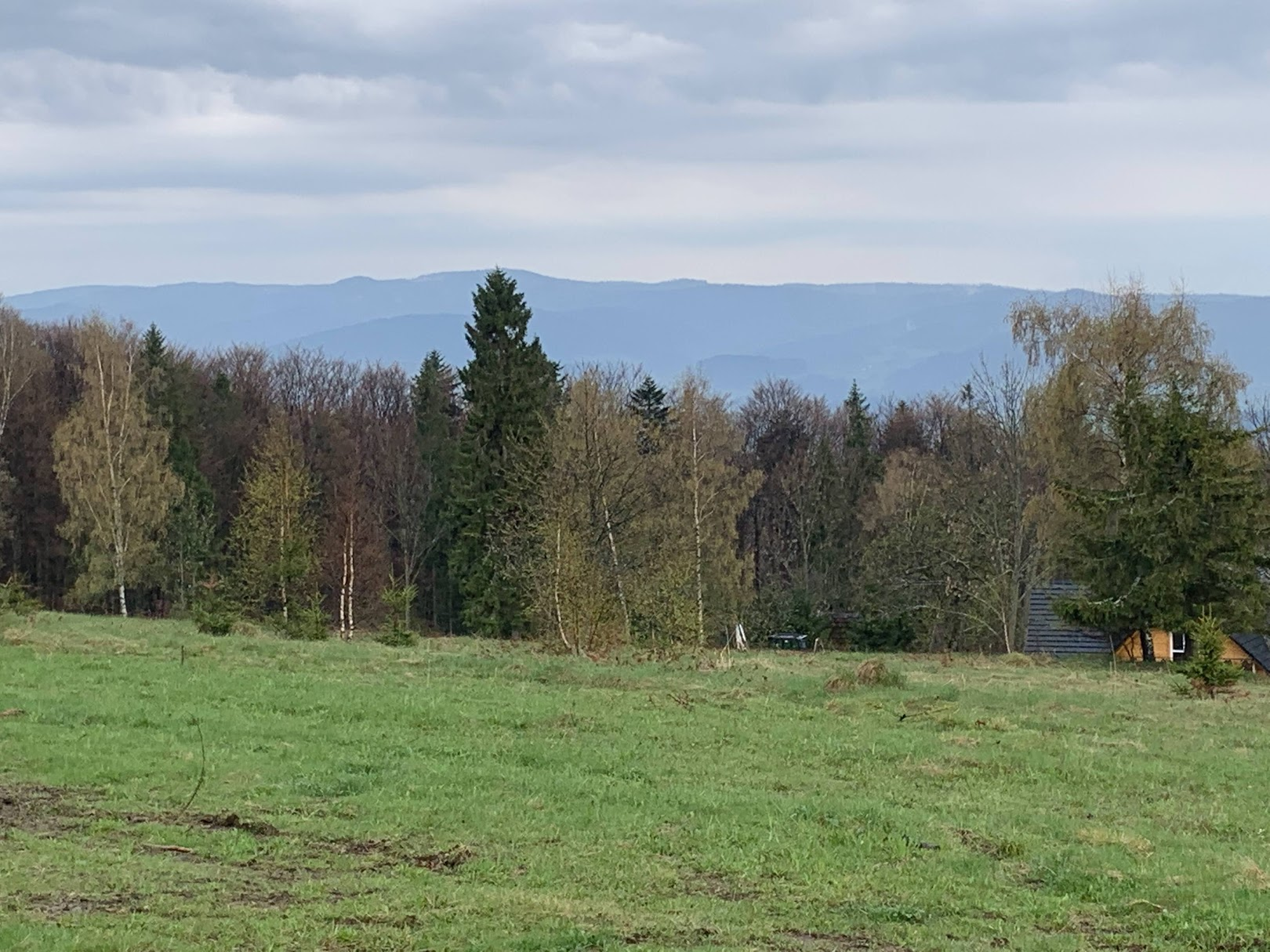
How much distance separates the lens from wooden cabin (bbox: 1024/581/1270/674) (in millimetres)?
46906

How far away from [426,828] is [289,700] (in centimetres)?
791

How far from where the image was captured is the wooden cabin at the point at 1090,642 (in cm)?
4691

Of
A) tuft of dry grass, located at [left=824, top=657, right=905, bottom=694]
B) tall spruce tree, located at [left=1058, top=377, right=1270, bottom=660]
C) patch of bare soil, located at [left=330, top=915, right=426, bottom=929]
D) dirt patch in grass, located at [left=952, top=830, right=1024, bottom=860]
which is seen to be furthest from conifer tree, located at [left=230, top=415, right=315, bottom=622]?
patch of bare soil, located at [left=330, top=915, right=426, bottom=929]

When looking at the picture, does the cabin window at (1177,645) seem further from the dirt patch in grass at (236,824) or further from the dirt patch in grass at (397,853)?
the dirt patch in grass at (236,824)

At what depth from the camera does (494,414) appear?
181 ft

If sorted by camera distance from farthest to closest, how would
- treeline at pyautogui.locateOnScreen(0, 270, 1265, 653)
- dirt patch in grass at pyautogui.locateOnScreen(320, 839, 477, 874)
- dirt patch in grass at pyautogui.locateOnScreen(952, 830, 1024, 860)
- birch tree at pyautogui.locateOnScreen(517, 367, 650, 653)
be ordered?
treeline at pyautogui.locateOnScreen(0, 270, 1265, 653) < birch tree at pyautogui.locateOnScreen(517, 367, 650, 653) < dirt patch in grass at pyautogui.locateOnScreen(952, 830, 1024, 860) < dirt patch in grass at pyautogui.locateOnScreen(320, 839, 477, 874)

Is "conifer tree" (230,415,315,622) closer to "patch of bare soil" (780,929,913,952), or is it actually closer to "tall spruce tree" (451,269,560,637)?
"tall spruce tree" (451,269,560,637)

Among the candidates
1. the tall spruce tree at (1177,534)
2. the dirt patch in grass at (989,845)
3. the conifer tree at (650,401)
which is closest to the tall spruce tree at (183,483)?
the conifer tree at (650,401)

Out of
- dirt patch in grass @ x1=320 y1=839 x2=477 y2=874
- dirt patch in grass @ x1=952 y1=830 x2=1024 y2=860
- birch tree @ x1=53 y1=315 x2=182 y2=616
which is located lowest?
dirt patch in grass @ x1=952 y1=830 x2=1024 y2=860

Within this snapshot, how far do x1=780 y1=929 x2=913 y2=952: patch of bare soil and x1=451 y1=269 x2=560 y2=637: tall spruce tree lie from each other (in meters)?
45.0

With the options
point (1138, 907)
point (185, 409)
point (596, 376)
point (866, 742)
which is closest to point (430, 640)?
point (596, 376)

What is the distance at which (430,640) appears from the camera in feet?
121

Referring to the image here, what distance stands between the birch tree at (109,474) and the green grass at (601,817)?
37.0m

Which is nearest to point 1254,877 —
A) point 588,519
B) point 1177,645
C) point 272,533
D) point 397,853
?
point 397,853
